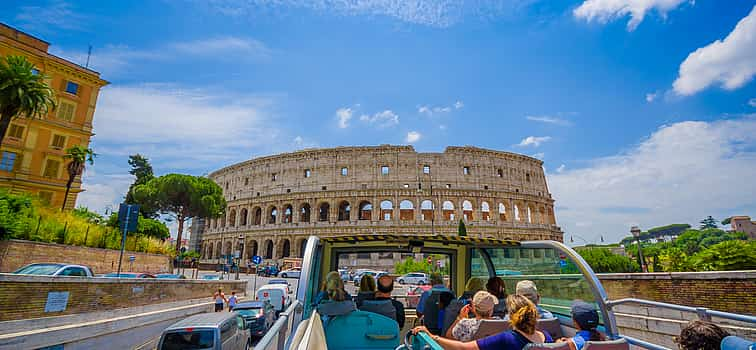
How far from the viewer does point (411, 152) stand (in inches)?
1766

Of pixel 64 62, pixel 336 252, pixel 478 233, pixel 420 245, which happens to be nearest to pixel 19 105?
pixel 64 62

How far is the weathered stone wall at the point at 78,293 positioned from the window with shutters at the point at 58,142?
21.6 metres

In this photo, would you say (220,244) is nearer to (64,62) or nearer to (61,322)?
(64,62)

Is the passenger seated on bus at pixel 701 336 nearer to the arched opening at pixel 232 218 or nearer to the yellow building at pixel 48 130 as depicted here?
the yellow building at pixel 48 130

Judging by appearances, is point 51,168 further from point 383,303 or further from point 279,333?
point 279,333

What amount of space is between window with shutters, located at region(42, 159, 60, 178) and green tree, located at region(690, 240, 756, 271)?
123 ft

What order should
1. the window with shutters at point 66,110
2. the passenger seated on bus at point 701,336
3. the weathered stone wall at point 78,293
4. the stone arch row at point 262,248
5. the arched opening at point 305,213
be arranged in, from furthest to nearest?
1. the arched opening at point 305,213
2. the stone arch row at point 262,248
3. the window with shutters at point 66,110
4. the weathered stone wall at point 78,293
5. the passenger seated on bus at point 701,336

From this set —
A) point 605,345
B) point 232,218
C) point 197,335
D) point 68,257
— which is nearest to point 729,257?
point 605,345

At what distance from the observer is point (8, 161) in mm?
24203

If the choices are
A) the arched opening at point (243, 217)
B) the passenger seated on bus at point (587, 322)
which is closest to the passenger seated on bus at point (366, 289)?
the passenger seated on bus at point (587, 322)

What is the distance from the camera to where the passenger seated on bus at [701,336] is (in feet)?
6.48

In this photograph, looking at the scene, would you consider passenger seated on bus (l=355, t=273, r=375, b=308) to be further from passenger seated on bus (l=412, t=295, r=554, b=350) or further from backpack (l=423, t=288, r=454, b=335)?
passenger seated on bus (l=412, t=295, r=554, b=350)

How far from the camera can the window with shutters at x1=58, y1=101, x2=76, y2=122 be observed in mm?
26906

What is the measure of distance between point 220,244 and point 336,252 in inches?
2002
